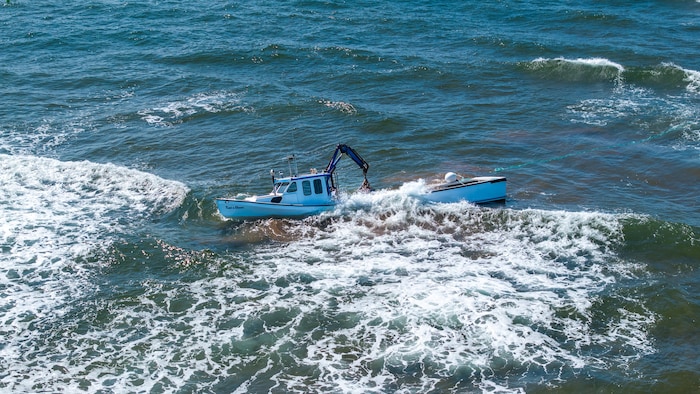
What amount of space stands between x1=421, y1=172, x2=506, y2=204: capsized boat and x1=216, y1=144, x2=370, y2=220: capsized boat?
147 inches

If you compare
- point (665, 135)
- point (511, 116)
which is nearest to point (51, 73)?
point (511, 116)

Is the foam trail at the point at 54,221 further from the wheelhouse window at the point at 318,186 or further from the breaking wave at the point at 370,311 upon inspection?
the wheelhouse window at the point at 318,186

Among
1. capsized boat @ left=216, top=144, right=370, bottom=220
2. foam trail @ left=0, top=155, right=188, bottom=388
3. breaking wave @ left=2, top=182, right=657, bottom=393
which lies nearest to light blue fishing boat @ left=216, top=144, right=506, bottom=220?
capsized boat @ left=216, top=144, right=370, bottom=220

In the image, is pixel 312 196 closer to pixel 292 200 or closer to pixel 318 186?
pixel 318 186

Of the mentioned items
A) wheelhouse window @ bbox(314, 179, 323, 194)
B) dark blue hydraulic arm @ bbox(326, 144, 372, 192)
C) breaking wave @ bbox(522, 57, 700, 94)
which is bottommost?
wheelhouse window @ bbox(314, 179, 323, 194)

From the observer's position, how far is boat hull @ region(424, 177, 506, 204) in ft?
86.7

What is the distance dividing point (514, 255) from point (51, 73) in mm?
32604

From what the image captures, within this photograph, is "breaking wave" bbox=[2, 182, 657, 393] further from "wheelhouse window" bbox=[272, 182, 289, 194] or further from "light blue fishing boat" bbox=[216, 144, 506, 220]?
"wheelhouse window" bbox=[272, 182, 289, 194]

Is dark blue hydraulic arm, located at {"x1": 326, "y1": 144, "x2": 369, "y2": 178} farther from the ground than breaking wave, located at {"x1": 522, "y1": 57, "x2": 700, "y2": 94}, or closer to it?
closer to it

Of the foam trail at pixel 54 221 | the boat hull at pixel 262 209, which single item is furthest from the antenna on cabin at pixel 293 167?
the foam trail at pixel 54 221

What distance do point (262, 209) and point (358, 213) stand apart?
3597 millimetres

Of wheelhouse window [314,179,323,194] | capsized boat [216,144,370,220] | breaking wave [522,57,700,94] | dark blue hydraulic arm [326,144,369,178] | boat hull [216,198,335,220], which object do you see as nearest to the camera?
boat hull [216,198,335,220]

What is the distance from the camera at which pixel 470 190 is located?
2656cm

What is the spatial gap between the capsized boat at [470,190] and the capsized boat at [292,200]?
12.2ft
